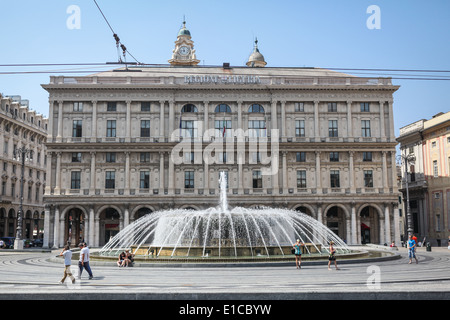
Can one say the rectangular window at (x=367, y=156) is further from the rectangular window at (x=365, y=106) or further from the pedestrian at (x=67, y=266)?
the pedestrian at (x=67, y=266)

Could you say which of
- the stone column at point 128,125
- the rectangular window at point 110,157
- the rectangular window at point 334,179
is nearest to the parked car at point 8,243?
the rectangular window at point 110,157

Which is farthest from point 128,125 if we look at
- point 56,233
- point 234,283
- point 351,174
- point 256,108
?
point 234,283

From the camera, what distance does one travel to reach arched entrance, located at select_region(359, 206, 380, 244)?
181ft

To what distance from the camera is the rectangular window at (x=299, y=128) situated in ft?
182

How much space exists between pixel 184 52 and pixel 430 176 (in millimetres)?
38409

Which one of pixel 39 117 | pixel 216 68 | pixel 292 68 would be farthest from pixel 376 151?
pixel 39 117

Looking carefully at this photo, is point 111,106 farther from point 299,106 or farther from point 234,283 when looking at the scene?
point 234,283

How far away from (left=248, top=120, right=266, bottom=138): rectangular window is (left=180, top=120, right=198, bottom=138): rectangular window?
634cm

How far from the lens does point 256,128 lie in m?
55.4

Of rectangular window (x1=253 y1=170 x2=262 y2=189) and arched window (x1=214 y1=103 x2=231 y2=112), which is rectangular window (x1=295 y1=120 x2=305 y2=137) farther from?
arched window (x1=214 y1=103 x2=231 y2=112)

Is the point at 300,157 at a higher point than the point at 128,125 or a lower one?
lower

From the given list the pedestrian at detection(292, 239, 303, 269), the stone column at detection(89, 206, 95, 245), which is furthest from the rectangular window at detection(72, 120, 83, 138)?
the pedestrian at detection(292, 239, 303, 269)
